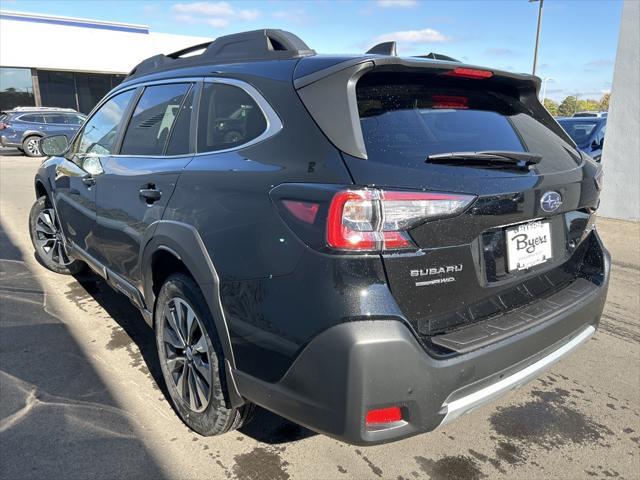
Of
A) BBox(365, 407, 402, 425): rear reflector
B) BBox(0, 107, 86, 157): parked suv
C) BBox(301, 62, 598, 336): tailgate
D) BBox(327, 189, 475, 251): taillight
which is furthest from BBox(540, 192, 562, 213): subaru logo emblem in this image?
BBox(0, 107, 86, 157): parked suv

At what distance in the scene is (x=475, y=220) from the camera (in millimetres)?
1913

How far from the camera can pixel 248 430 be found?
8.77 feet

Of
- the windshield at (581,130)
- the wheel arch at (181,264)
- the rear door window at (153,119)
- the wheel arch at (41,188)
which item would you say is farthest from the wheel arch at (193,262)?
the windshield at (581,130)

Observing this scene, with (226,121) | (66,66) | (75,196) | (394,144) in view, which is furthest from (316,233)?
(66,66)

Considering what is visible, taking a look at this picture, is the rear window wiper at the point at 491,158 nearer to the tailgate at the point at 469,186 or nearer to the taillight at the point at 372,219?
the tailgate at the point at 469,186

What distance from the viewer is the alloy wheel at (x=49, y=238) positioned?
16.3 ft

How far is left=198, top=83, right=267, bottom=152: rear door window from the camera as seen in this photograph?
2234 millimetres

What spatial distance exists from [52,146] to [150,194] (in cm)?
238

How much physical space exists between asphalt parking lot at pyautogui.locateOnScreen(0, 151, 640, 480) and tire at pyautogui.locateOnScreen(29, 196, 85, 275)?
1182 millimetres

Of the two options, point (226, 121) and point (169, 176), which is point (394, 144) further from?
point (169, 176)

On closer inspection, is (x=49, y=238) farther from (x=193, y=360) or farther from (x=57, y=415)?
(x=193, y=360)

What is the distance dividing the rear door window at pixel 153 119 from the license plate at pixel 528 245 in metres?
1.88

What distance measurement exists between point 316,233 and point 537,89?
1.71m

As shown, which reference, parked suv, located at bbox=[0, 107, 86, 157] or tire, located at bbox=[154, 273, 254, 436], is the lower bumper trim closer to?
tire, located at bbox=[154, 273, 254, 436]
